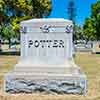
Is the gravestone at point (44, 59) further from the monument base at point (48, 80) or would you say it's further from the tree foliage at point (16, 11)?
the tree foliage at point (16, 11)

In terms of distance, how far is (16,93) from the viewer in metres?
11.1

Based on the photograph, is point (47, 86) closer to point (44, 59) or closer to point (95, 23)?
point (44, 59)

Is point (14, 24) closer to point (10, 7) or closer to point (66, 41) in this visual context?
point (10, 7)

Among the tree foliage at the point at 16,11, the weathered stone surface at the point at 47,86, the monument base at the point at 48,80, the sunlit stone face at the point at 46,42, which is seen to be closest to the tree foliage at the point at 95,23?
the tree foliage at the point at 16,11

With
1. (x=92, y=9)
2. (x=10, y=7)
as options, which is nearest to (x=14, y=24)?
(x=10, y=7)

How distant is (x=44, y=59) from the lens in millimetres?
11477

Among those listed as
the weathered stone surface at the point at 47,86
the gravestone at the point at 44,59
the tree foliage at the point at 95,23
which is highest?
the tree foliage at the point at 95,23

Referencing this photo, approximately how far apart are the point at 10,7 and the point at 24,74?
33.8m

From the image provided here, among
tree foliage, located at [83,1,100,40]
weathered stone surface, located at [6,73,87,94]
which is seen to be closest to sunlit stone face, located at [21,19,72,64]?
weathered stone surface, located at [6,73,87,94]

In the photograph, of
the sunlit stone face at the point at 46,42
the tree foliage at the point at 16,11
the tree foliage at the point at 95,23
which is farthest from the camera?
the tree foliage at the point at 95,23

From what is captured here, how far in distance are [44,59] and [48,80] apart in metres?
0.71

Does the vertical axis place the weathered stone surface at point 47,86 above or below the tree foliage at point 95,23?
below

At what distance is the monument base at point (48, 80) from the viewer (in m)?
11.0

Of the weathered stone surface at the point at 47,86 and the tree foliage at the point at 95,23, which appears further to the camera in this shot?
the tree foliage at the point at 95,23
